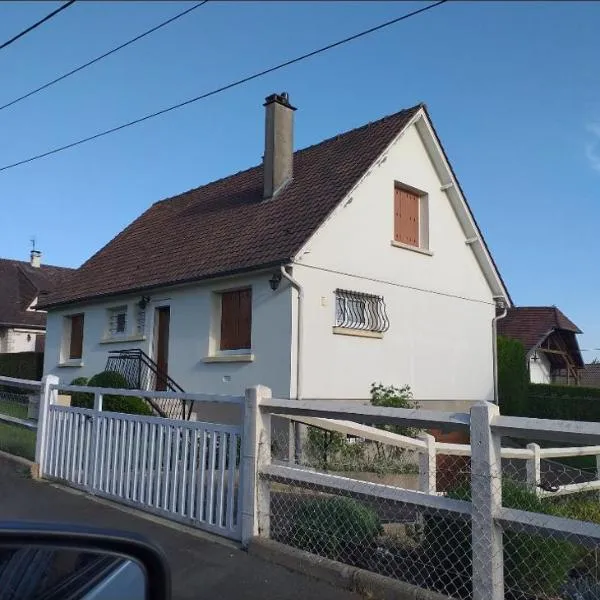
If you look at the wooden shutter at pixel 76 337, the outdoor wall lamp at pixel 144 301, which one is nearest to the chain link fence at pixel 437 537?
the outdoor wall lamp at pixel 144 301

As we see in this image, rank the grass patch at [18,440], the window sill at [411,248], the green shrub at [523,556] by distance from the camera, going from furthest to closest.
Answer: the window sill at [411,248] < the grass patch at [18,440] < the green shrub at [523,556]

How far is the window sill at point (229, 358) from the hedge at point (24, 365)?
1134cm

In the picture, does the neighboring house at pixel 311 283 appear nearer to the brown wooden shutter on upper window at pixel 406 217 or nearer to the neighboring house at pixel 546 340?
the brown wooden shutter on upper window at pixel 406 217

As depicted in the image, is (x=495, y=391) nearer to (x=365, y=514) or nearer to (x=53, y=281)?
(x=365, y=514)

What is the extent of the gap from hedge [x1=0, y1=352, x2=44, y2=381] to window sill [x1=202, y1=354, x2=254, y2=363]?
11336 millimetres

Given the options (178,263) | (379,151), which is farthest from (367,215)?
(178,263)

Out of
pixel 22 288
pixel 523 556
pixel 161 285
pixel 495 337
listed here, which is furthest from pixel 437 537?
pixel 22 288

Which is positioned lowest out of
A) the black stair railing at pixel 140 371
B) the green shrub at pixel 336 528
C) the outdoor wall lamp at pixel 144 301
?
the green shrub at pixel 336 528

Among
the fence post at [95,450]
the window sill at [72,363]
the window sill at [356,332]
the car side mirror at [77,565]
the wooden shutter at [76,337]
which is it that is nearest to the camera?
the car side mirror at [77,565]

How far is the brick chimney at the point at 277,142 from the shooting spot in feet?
49.6

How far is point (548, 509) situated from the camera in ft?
15.9

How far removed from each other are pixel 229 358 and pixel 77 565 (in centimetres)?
1144

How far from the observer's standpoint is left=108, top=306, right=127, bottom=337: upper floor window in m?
16.6

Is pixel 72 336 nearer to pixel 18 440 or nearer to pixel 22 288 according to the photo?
pixel 18 440
